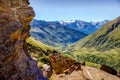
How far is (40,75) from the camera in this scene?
126 feet

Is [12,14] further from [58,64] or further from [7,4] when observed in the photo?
[58,64]

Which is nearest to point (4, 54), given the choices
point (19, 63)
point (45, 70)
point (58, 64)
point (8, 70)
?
point (8, 70)

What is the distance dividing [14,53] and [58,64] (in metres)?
31.1

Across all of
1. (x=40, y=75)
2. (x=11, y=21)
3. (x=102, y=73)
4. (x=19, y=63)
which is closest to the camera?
(x=11, y=21)

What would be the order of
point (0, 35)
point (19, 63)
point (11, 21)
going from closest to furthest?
point (0, 35) < point (11, 21) < point (19, 63)

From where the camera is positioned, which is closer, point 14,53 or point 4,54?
point 4,54

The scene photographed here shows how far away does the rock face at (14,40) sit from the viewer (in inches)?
1075

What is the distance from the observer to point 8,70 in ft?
93.4

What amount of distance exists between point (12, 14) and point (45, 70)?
24022 mm

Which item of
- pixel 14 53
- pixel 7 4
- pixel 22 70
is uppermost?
pixel 7 4

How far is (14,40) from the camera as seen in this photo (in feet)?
96.7

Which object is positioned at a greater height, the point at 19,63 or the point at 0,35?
the point at 0,35

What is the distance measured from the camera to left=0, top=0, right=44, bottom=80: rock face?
2731cm

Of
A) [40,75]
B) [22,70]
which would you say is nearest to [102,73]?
[40,75]
